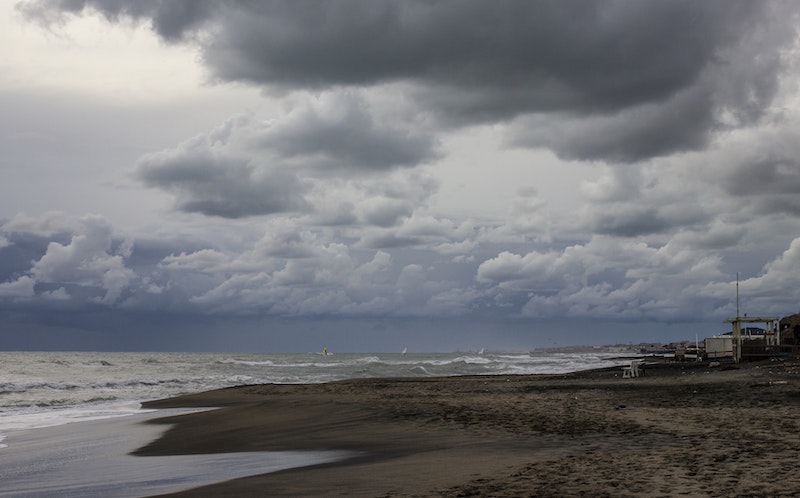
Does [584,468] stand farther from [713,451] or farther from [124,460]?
[124,460]

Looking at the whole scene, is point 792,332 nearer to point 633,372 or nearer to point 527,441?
point 633,372

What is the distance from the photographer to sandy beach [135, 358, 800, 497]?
10086 millimetres

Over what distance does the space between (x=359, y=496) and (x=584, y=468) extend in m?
3.74

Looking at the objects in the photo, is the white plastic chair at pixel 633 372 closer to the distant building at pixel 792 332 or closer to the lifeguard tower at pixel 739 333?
the lifeguard tower at pixel 739 333

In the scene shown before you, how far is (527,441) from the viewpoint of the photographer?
15.0 m

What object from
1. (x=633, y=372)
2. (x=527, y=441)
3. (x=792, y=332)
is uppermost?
(x=792, y=332)

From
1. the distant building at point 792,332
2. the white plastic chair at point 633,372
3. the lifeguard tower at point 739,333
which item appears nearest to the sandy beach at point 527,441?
the white plastic chair at point 633,372

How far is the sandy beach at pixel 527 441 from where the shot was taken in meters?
10.1

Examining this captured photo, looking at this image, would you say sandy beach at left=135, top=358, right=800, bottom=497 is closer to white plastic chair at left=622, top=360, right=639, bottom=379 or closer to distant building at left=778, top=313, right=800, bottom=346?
white plastic chair at left=622, top=360, right=639, bottom=379

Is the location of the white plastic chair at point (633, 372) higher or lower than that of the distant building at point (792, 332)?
lower

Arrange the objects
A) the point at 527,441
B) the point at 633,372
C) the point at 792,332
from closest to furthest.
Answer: the point at 527,441, the point at 633,372, the point at 792,332

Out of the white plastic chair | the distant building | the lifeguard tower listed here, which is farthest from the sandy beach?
the distant building

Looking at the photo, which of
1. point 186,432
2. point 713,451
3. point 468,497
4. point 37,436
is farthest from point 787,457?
point 37,436

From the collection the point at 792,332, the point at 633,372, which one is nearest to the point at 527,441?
the point at 633,372
